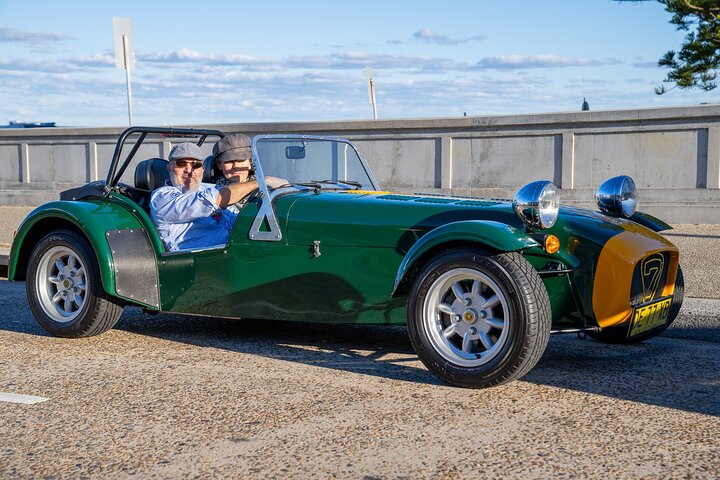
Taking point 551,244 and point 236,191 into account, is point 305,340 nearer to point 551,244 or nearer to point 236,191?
point 236,191

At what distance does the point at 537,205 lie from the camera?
4871mm

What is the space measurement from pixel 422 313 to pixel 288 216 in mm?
1209

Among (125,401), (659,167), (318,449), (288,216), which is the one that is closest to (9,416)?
(125,401)

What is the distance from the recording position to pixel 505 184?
58.1 ft

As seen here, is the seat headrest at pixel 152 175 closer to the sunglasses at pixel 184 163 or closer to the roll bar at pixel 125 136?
the roll bar at pixel 125 136

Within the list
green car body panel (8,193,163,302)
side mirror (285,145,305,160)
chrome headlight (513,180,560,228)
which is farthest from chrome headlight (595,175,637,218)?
green car body panel (8,193,163,302)

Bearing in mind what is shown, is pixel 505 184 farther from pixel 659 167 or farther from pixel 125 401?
pixel 125 401

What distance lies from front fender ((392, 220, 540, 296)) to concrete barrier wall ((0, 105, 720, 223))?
12.1 meters

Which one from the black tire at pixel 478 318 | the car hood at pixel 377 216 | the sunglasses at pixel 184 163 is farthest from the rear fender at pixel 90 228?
the black tire at pixel 478 318

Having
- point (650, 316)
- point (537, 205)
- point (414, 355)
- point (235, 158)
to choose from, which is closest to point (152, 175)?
point (235, 158)

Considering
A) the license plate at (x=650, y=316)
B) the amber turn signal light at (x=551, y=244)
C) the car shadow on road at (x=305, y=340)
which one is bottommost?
the car shadow on road at (x=305, y=340)

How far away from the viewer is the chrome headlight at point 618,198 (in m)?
5.87

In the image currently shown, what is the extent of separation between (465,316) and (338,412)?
2.94 ft

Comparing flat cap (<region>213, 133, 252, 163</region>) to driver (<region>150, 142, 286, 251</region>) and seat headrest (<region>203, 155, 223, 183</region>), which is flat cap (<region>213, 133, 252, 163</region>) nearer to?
driver (<region>150, 142, 286, 251</region>)
